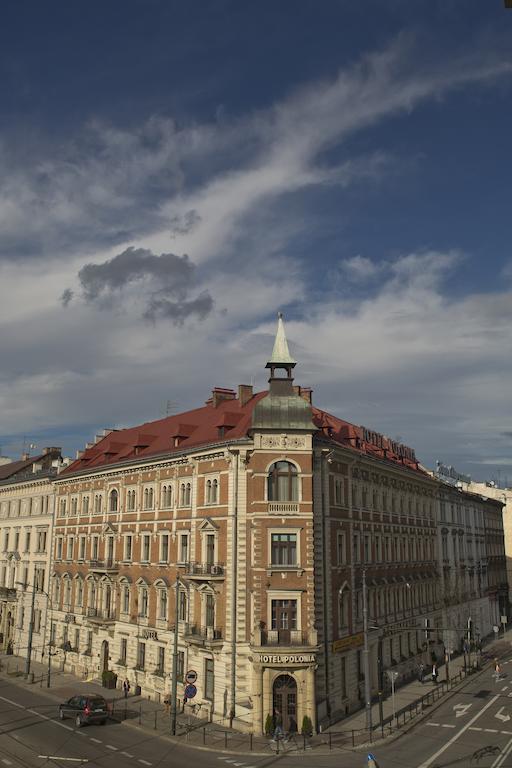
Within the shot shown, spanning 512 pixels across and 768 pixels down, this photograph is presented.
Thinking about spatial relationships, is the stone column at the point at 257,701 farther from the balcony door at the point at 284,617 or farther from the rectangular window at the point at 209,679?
the rectangular window at the point at 209,679

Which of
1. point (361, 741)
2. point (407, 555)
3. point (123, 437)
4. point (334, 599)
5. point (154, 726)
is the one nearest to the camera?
point (361, 741)

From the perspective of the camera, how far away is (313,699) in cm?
4053

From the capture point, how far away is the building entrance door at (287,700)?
40562 millimetres

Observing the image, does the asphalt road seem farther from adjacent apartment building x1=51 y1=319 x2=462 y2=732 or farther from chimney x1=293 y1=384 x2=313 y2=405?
chimney x1=293 y1=384 x2=313 y2=405

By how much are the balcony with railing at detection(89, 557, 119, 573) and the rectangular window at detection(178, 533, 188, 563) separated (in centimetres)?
1015

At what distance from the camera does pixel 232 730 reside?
4128 centimetres

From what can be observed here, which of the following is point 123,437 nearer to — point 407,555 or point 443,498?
point 407,555

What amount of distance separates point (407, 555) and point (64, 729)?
3540 cm

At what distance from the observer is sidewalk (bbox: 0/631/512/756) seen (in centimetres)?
3822

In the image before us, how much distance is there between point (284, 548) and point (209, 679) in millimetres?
10773

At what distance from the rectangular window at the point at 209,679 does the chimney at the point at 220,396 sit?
23418 mm

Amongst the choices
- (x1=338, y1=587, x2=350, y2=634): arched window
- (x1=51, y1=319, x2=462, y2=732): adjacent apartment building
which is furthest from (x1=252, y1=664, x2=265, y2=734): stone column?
(x1=338, y1=587, x2=350, y2=634): arched window

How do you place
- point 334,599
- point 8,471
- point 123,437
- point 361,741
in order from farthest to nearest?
point 8,471, point 123,437, point 334,599, point 361,741

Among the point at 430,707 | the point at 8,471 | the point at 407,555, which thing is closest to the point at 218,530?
the point at 430,707
